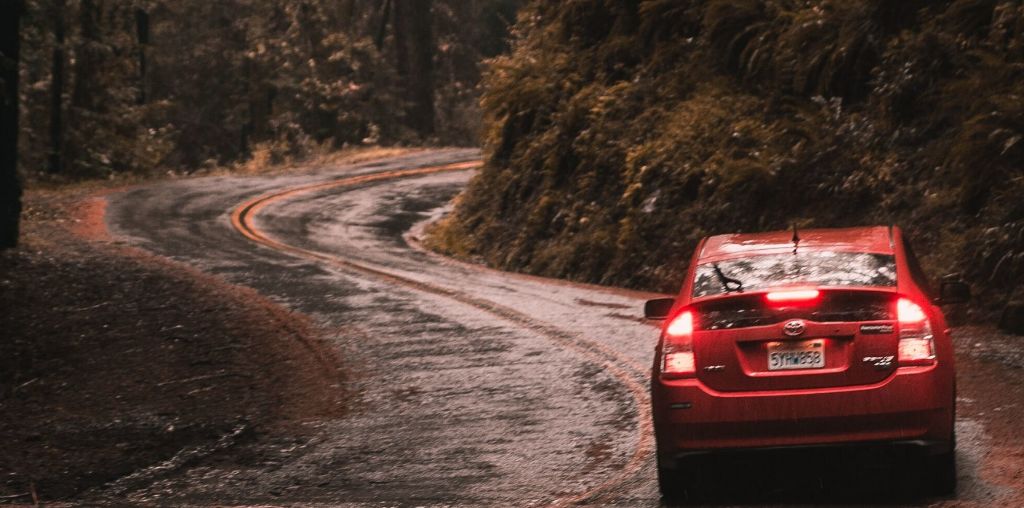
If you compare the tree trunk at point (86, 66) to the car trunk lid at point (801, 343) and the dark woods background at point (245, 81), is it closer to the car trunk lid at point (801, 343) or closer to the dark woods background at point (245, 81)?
the dark woods background at point (245, 81)

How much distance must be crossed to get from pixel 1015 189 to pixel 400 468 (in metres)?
8.85

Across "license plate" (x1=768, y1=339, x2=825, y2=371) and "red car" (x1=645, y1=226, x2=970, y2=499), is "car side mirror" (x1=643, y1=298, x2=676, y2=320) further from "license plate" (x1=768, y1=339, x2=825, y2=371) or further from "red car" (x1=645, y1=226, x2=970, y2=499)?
"license plate" (x1=768, y1=339, x2=825, y2=371)

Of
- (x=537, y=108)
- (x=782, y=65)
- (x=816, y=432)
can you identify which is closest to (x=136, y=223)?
(x=537, y=108)

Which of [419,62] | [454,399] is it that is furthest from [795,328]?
[419,62]

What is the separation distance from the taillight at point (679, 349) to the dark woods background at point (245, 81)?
32792mm

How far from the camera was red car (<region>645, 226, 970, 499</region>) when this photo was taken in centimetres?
812

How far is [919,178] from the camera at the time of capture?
18.4 m

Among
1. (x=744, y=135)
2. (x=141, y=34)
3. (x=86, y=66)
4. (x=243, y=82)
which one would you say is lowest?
(x=744, y=135)

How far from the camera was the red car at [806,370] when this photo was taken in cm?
812

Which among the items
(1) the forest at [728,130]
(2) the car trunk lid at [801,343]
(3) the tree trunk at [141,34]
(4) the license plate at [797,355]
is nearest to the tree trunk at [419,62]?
(3) the tree trunk at [141,34]

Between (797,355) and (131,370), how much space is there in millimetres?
8937

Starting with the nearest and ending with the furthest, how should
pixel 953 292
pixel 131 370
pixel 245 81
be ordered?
pixel 953 292
pixel 131 370
pixel 245 81

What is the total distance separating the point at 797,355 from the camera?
8.23m

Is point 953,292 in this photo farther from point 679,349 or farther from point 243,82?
point 243,82
